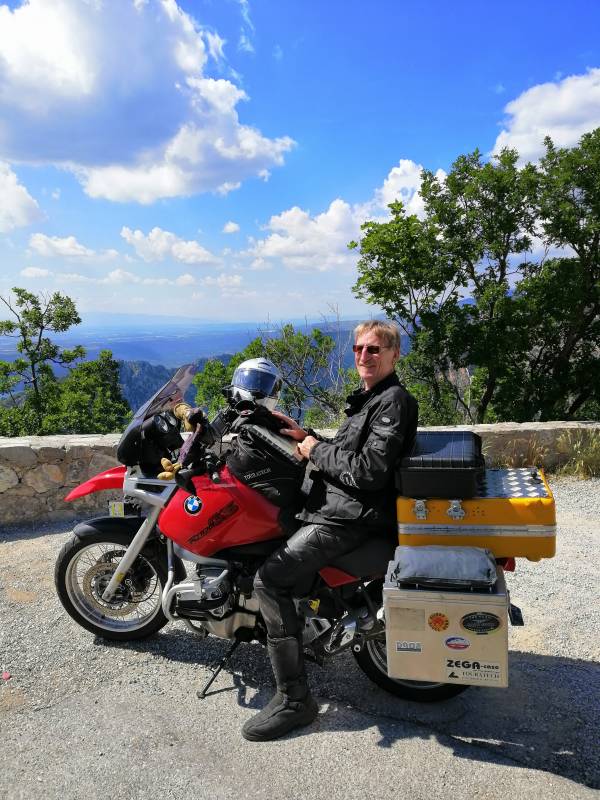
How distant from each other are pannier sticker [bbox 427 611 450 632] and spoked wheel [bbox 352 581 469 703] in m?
0.49

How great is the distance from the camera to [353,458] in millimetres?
2500

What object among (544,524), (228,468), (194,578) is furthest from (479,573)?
(194,578)

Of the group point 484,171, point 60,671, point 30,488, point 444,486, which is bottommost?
point 60,671

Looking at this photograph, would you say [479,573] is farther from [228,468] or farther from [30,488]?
[30,488]

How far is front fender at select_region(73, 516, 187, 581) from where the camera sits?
10.8 feet

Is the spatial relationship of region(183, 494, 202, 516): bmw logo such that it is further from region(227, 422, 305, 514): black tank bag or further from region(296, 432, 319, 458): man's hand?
region(296, 432, 319, 458): man's hand

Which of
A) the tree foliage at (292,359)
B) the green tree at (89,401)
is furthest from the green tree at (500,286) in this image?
the green tree at (89,401)

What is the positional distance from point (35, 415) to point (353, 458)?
79.1 feet

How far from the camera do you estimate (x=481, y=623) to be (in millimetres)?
2268

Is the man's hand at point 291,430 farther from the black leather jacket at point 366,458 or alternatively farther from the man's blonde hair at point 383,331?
the man's blonde hair at point 383,331

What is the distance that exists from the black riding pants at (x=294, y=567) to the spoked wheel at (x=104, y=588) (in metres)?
Answer: 0.89

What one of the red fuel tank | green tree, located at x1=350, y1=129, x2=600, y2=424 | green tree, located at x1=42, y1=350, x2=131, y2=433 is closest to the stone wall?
the red fuel tank

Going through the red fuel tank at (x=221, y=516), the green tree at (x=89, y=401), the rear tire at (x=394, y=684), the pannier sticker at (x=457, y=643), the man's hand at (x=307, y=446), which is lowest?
the green tree at (x=89, y=401)

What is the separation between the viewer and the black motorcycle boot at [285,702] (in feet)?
8.67
